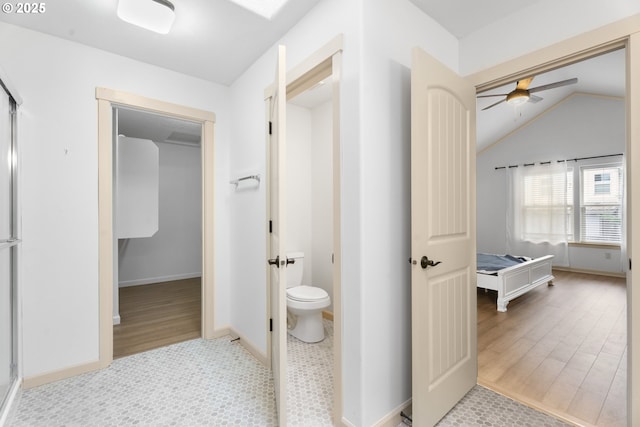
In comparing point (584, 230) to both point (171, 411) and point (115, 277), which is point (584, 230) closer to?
point (171, 411)

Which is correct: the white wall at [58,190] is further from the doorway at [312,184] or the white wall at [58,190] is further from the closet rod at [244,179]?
the doorway at [312,184]

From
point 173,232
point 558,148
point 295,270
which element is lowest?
point 295,270

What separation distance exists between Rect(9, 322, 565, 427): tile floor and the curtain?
17.7ft

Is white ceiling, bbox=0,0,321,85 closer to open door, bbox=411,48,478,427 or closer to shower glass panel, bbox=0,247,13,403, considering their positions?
open door, bbox=411,48,478,427

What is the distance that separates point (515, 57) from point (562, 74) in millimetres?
3791

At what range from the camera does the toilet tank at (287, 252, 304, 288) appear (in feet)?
10.3

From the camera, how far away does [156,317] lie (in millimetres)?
3406

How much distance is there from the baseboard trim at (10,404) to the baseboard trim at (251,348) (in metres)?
1.45

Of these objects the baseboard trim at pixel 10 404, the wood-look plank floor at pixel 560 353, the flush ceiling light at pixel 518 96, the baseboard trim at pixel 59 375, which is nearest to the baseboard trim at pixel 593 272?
the wood-look plank floor at pixel 560 353

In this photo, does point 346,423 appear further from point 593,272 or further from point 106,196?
point 593,272

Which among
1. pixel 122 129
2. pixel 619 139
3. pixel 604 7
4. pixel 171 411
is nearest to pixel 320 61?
pixel 604 7

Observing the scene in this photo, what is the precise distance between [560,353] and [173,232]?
5655 mm

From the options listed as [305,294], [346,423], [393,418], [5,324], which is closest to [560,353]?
[393,418]

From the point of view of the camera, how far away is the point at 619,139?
522cm
